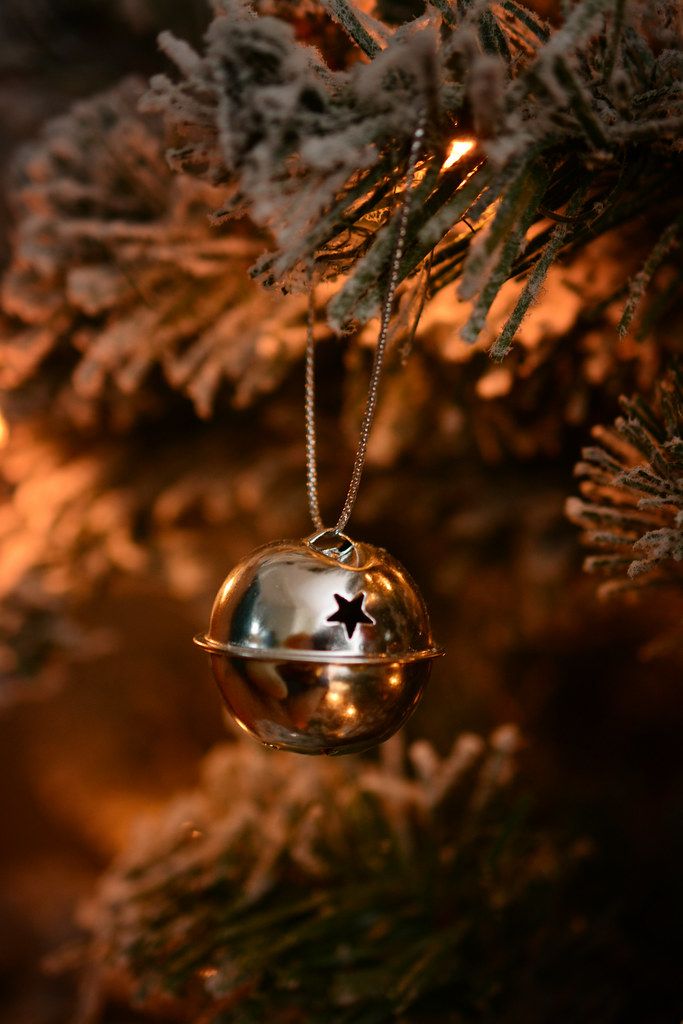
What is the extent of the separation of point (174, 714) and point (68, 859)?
0.29 m

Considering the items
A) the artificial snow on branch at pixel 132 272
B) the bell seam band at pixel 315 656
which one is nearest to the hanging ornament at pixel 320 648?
the bell seam band at pixel 315 656

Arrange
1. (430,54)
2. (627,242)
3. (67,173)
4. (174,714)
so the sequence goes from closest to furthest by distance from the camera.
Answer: (430,54), (627,242), (67,173), (174,714)

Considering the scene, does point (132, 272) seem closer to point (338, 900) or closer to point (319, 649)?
point (319, 649)

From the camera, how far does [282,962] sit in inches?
18.4

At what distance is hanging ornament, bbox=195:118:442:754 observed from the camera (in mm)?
310

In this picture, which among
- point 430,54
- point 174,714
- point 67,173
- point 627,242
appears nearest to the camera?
point 430,54

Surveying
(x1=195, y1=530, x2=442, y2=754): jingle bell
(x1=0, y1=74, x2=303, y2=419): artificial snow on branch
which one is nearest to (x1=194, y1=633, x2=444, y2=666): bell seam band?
(x1=195, y1=530, x2=442, y2=754): jingle bell

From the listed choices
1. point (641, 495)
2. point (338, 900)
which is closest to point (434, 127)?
point (641, 495)

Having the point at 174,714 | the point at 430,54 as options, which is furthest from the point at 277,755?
the point at 430,54

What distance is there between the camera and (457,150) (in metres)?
0.30

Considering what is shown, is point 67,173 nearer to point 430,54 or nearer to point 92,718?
point 430,54

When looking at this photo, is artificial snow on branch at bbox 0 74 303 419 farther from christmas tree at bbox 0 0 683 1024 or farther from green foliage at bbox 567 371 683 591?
green foliage at bbox 567 371 683 591

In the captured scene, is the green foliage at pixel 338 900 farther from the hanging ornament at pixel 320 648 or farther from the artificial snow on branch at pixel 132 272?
the artificial snow on branch at pixel 132 272

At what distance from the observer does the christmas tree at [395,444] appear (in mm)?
275
